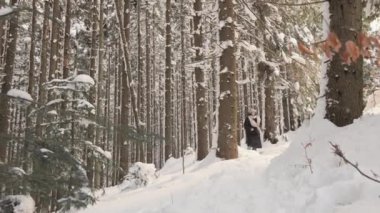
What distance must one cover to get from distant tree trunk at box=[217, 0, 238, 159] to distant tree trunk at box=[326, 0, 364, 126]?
13.5ft

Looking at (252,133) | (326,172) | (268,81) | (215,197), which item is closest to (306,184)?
(326,172)

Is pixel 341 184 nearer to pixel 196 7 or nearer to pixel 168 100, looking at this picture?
pixel 196 7

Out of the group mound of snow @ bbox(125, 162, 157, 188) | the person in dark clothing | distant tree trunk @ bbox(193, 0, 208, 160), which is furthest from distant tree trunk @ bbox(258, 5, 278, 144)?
mound of snow @ bbox(125, 162, 157, 188)

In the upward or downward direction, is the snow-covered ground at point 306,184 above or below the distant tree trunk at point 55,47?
below

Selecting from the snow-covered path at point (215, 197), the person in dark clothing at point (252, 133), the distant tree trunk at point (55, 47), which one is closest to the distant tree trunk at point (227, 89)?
the snow-covered path at point (215, 197)

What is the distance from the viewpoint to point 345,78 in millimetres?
6828

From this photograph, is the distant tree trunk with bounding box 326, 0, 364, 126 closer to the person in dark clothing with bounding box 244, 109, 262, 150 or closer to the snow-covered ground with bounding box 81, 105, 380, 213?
the snow-covered ground with bounding box 81, 105, 380, 213

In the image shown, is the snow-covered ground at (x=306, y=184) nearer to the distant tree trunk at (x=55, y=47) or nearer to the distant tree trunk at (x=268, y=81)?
the distant tree trunk at (x=268, y=81)

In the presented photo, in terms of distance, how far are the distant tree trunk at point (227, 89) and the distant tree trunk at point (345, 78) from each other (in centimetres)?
411

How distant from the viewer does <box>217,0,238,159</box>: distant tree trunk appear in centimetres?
1098

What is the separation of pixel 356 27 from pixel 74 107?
5.67 m

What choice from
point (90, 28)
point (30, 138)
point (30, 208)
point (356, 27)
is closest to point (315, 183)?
point (356, 27)

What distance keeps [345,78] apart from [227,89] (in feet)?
14.7

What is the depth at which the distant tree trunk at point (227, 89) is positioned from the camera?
11.0 m
